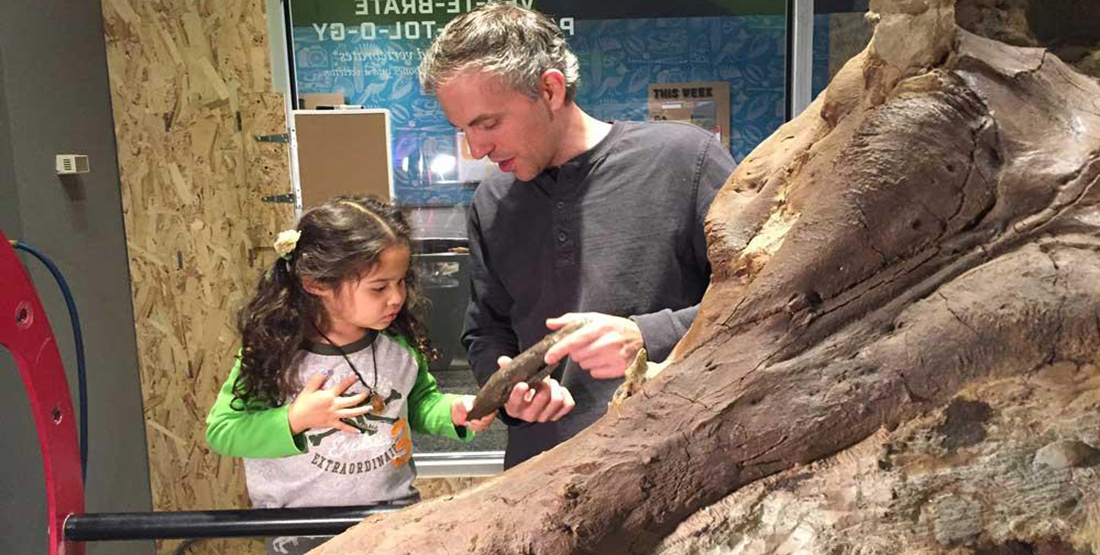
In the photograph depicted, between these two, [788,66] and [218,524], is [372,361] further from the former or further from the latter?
[788,66]

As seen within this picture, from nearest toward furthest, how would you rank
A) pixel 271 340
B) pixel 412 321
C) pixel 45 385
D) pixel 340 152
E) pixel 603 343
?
pixel 603 343, pixel 45 385, pixel 271 340, pixel 412 321, pixel 340 152

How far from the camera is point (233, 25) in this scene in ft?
10.9

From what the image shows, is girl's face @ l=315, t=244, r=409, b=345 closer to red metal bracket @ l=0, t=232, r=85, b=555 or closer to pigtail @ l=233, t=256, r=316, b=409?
pigtail @ l=233, t=256, r=316, b=409

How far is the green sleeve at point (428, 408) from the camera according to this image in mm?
1972

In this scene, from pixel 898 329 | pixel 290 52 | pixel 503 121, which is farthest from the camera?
pixel 290 52

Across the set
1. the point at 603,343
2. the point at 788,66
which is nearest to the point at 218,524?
the point at 603,343

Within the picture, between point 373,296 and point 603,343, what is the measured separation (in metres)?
0.63

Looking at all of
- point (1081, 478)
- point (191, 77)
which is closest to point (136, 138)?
point (191, 77)

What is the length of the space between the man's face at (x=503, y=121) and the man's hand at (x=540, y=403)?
417 millimetres

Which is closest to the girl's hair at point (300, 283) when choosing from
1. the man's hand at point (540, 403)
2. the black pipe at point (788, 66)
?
the man's hand at point (540, 403)

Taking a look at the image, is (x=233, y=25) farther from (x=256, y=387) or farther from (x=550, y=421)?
(x=550, y=421)

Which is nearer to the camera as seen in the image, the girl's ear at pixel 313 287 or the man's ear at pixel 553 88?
the man's ear at pixel 553 88

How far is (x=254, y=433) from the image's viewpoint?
1.79 metres

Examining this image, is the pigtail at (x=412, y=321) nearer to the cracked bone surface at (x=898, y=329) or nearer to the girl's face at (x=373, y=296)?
the girl's face at (x=373, y=296)
